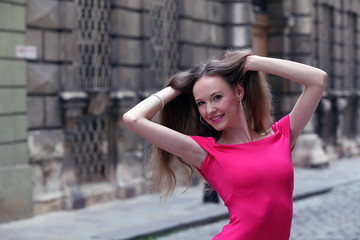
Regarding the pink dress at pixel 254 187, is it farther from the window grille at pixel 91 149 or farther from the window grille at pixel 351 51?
the window grille at pixel 351 51

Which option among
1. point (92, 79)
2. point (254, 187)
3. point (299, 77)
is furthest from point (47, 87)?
point (254, 187)

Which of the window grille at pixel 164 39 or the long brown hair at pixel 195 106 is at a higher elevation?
the window grille at pixel 164 39

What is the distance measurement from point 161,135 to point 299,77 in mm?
629

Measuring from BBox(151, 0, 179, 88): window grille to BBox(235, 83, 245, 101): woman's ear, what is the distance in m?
8.67

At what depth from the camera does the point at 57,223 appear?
8.38 metres

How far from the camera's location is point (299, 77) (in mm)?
2703

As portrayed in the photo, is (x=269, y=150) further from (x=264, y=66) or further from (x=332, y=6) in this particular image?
(x=332, y=6)

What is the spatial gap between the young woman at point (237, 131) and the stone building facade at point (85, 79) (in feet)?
20.1

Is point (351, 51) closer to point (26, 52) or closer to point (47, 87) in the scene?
point (47, 87)

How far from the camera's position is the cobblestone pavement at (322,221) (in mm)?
7582

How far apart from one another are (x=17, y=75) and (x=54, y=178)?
163 centimetres

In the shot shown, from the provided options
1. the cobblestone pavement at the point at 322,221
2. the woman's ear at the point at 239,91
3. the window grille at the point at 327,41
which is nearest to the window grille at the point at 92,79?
the cobblestone pavement at the point at 322,221

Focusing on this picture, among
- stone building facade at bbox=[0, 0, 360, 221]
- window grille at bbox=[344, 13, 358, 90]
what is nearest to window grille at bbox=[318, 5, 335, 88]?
window grille at bbox=[344, 13, 358, 90]

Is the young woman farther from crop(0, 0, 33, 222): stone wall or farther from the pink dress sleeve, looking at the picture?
crop(0, 0, 33, 222): stone wall
